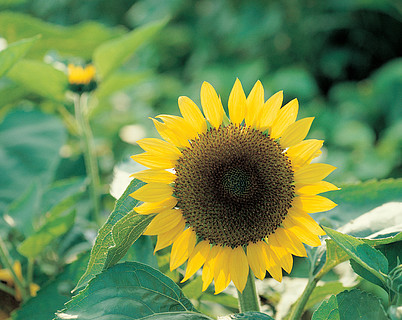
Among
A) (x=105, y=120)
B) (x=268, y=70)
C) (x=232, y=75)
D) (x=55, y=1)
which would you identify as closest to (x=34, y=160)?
(x=105, y=120)

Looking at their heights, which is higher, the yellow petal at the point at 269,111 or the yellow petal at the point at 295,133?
the yellow petal at the point at 269,111

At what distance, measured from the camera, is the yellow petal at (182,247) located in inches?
16.2

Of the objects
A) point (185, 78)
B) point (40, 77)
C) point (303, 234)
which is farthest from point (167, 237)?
point (185, 78)

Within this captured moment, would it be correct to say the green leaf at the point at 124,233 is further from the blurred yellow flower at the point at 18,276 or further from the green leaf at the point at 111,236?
the blurred yellow flower at the point at 18,276

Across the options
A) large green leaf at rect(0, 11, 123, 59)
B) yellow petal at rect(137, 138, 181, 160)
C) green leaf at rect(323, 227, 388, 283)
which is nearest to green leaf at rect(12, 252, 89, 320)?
yellow petal at rect(137, 138, 181, 160)

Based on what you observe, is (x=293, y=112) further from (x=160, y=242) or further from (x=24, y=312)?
(x=24, y=312)

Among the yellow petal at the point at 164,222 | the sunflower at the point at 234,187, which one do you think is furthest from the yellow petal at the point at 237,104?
the yellow petal at the point at 164,222

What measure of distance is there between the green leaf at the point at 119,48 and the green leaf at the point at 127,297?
1.35ft

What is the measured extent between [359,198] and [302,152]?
106mm

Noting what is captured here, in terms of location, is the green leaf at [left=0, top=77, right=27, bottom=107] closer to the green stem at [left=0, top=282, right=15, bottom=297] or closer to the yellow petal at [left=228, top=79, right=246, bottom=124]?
the green stem at [left=0, top=282, right=15, bottom=297]

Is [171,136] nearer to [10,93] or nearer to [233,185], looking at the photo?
[233,185]

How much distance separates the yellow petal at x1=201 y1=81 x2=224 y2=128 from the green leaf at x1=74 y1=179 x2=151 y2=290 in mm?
91

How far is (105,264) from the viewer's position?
366 millimetres

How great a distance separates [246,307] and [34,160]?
51 centimetres
